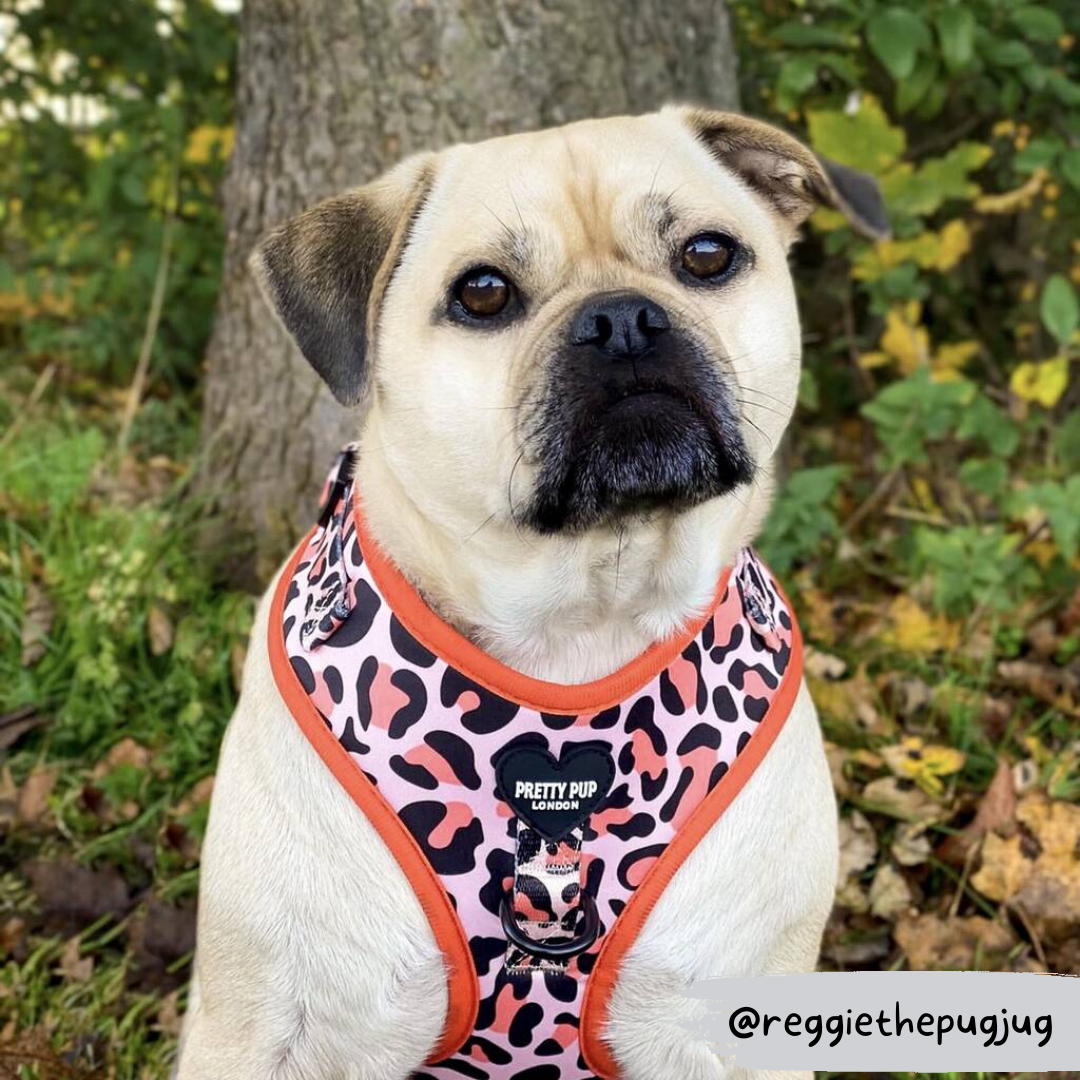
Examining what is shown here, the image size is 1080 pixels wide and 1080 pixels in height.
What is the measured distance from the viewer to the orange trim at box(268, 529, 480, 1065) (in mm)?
Answer: 2166

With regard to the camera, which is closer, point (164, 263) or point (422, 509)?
point (422, 509)

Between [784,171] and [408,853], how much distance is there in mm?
1502

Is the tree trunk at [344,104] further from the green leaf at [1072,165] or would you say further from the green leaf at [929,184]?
the green leaf at [1072,165]

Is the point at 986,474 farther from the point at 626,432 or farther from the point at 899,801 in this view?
the point at 626,432

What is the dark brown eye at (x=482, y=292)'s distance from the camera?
7.48ft

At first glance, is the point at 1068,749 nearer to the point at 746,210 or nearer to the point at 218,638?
the point at 746,210

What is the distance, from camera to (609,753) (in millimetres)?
2230

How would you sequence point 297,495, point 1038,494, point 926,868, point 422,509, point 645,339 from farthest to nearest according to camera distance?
point 297,495 < point 1038,494 < point 926,868 < point 422,509 < point 645,339

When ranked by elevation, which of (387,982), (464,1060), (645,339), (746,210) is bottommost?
(464,1060)

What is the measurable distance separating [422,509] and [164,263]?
112 inches

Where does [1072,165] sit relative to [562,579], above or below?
above

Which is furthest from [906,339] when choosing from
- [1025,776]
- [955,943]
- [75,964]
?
[75,964]

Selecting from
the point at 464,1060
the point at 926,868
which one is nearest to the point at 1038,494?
the point at 926,868

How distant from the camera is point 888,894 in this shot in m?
3.27
